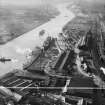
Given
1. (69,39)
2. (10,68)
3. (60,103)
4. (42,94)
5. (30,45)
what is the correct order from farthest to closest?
(69,39) → (30,45) → (10,68) → (42,94) → (60,103)

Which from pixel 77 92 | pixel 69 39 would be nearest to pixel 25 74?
pixel 77 92

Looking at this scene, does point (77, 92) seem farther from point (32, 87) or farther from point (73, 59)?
point (73, 59)

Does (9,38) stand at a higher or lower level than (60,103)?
higher

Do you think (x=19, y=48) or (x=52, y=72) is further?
(x=19, y=48)

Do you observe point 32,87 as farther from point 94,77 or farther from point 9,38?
point 9,38

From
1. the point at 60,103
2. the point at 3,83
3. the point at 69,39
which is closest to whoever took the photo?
the point at 60,103

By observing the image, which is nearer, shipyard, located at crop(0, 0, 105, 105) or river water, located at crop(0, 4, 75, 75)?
shipyard, located at crop(0, 0, 105, 105)

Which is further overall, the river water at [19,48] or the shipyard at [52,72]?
the river water at [19,48]

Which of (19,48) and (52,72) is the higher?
(19,48)

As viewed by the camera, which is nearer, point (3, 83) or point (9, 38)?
point (3, 83)
